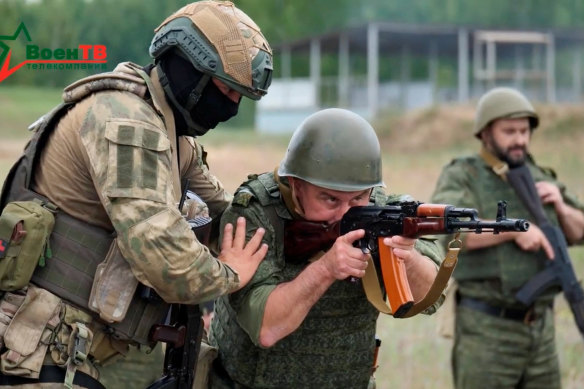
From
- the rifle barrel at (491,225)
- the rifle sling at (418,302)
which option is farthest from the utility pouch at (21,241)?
the rifle barrel at (491,225)

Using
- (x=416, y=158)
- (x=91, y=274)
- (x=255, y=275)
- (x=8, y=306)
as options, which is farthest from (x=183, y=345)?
(x=416, y=158)

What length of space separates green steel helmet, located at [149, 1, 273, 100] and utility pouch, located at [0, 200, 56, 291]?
734 millimetres

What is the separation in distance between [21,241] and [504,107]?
143 inches

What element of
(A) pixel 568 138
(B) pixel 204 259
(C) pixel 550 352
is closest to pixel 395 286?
(B) pixel 204 259

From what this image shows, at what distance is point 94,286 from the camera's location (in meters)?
3.31

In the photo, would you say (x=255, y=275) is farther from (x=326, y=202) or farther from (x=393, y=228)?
(x=393, y=228)

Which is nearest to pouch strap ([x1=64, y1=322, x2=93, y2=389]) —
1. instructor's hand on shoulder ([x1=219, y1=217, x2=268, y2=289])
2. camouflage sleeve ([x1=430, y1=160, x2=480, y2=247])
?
instructor's hand on shoulder ([x1=219, y1=217, x2=268, y2=289])

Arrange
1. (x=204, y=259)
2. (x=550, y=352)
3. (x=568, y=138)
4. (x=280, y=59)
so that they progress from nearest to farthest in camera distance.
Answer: (x=204, y=259), (x=550, y=352), (x=568, y=138), (x=280, y=59)

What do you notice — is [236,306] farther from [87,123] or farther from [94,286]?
[87,123]

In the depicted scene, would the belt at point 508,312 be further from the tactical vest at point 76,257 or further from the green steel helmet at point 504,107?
the tactical vest at point 76,257

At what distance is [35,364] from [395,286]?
128 cm

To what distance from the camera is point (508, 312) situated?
5.98 meters

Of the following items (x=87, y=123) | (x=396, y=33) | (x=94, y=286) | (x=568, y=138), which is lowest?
(x=94, y=286)

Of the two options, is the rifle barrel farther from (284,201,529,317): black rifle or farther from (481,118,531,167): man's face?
(481,118,531,167): man's face
